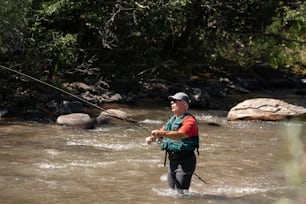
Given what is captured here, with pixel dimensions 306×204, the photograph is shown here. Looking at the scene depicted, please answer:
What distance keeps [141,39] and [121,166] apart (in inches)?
438

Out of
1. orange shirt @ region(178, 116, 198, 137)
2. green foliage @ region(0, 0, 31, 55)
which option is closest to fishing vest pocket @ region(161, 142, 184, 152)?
orange shirt @ region(178, 116, 198, 137)

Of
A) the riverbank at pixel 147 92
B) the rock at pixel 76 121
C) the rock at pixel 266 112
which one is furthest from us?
the rock at pixel 266 112

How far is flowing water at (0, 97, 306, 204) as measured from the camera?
7.61 m

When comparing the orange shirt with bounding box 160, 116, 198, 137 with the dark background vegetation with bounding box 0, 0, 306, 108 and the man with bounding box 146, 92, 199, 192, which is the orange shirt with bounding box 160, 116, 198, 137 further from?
the dark background vegetation with bounding box 0, 0, 306, 108

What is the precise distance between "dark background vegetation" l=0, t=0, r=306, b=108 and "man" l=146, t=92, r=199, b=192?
331 inches

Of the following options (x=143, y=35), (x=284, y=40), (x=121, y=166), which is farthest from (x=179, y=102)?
(x=284, y=40)

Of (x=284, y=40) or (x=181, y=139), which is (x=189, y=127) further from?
(x=284, y=40)

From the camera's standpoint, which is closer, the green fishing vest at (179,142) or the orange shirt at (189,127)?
the orange shirt at (189,127)

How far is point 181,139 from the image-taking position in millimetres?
6949

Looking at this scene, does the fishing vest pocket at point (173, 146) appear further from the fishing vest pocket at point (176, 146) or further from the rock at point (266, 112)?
the rock at point (266, 112)

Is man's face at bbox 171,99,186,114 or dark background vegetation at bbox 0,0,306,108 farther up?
dark background vegetation at bbox 0,0,306,108

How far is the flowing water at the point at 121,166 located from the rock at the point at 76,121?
26 cm

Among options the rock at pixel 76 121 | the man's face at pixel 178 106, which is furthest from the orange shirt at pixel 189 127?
the rock at pixel 76 121

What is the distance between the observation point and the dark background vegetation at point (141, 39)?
50.6 feet
